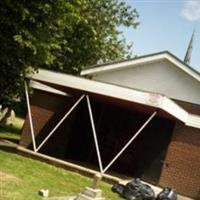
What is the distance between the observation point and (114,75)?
2095 centimetres

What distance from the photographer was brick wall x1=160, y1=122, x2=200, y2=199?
717 inches

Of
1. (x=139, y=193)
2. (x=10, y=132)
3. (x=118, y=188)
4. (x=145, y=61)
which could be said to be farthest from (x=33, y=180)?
(x=10, y=132)

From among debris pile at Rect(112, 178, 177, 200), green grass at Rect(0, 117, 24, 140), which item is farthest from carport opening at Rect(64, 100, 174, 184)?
green grass at Rect(0, 117, 24, 140)

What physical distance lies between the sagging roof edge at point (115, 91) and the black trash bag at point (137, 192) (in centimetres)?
253

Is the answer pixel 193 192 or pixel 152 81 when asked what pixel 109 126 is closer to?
pixel 152 81

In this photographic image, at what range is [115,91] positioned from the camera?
658 inches

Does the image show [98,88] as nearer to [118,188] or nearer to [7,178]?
[118,188]

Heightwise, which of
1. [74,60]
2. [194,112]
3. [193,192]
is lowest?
[193,192]

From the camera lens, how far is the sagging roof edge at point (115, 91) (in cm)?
1580

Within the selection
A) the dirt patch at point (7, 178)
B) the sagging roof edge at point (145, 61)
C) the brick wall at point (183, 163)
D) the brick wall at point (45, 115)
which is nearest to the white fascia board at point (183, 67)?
the sagging roof edge at point (145, 61)

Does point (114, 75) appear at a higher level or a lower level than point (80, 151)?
higher

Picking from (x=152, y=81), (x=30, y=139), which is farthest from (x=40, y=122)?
(x=152, y=81)

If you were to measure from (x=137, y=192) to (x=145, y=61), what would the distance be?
6.80 m

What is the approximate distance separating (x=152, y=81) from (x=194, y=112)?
7.23 feet
